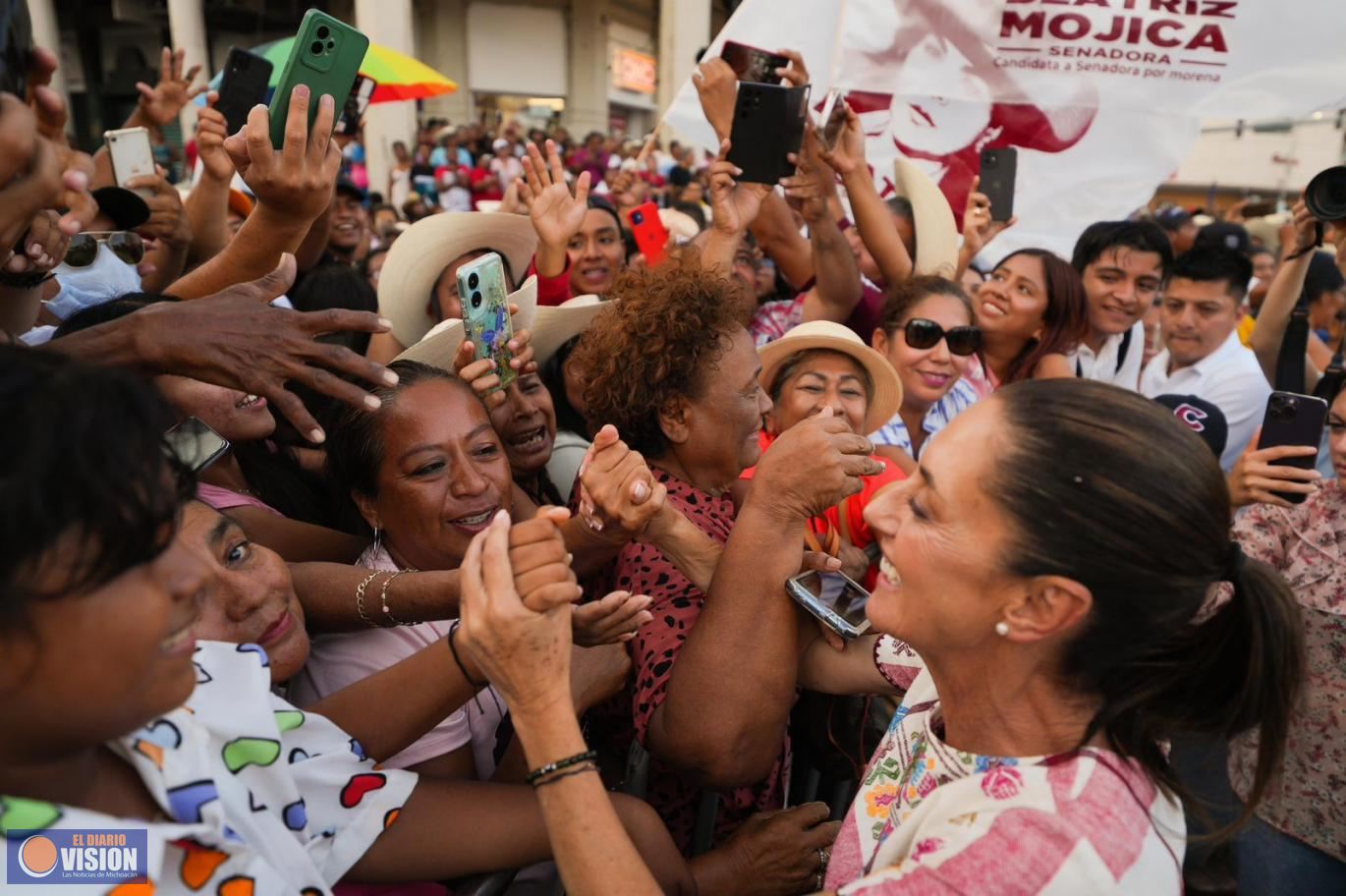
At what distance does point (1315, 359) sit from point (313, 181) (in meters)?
5.23

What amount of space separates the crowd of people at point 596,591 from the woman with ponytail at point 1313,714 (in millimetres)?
10

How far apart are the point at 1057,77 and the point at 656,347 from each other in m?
3.14

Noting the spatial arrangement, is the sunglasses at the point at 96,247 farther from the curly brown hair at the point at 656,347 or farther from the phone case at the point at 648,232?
the phone case at the point at 648,232

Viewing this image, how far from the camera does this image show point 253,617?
1.57 metres

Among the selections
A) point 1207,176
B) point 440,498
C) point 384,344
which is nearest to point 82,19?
point 384,344

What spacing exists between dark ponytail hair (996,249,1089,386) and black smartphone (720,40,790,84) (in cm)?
132

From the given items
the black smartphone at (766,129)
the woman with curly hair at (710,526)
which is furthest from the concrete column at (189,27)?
the woman with curly hair at (710,526)

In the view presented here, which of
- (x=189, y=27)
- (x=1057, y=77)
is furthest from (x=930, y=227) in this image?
(x=189, y=27)

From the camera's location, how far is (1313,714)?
2.28 metres

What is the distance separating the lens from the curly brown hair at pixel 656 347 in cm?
228

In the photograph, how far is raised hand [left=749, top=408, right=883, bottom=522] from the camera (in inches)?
67.9

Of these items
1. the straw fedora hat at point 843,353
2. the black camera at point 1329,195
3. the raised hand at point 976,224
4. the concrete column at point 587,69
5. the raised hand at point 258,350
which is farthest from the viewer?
the concrete column at point 587,69

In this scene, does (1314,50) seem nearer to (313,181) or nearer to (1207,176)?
(313,181)

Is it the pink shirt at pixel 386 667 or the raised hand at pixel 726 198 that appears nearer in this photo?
the pink shirt at pixel 386 667
